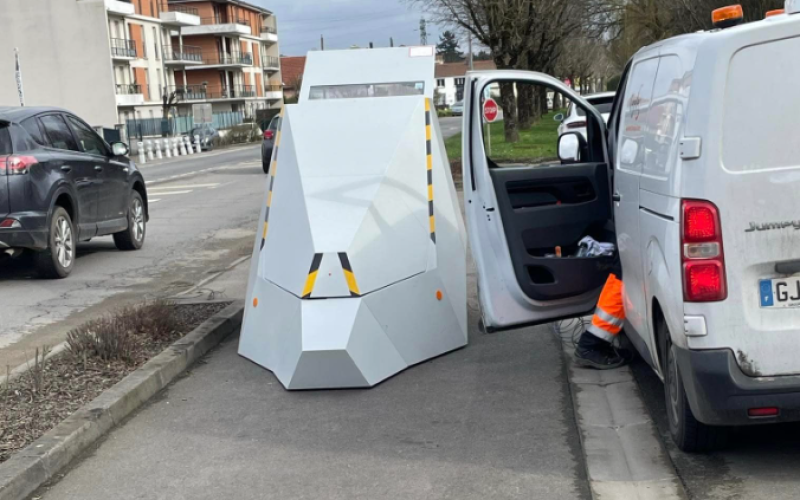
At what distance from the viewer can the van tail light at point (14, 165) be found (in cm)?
1090

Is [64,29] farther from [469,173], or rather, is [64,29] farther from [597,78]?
[469,173]

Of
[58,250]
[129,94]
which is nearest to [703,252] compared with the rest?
[58,250]

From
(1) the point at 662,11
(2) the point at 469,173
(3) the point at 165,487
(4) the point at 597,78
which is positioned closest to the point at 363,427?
(3) the point at 165,487

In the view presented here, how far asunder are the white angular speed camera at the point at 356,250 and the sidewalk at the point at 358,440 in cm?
22

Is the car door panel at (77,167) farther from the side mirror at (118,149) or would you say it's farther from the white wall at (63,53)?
the white wall at (63,53)

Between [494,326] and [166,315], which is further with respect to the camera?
[166,315]

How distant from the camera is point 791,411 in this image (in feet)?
14.6

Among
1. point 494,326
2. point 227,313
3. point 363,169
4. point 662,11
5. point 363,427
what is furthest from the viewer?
point 662,11

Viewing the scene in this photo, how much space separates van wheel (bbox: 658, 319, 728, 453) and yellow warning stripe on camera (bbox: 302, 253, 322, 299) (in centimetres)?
245

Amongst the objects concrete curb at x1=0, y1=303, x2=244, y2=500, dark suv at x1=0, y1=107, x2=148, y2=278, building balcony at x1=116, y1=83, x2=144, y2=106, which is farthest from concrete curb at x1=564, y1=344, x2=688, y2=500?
building balcony at x1=116, y1=83, x2=144, y2=106

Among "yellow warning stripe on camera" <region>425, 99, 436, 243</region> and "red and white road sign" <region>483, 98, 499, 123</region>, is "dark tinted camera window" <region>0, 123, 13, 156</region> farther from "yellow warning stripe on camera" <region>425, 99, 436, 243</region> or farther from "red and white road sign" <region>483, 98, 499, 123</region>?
"red and white road sign" <region>483, 98, 499, 123</region>

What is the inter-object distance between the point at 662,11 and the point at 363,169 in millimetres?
→ 29069

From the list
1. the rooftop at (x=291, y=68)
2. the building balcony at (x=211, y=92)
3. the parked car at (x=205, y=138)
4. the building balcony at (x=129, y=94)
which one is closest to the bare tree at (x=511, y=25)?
the parked car at (x=205, y=138)

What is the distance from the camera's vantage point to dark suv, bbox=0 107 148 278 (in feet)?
35.9
